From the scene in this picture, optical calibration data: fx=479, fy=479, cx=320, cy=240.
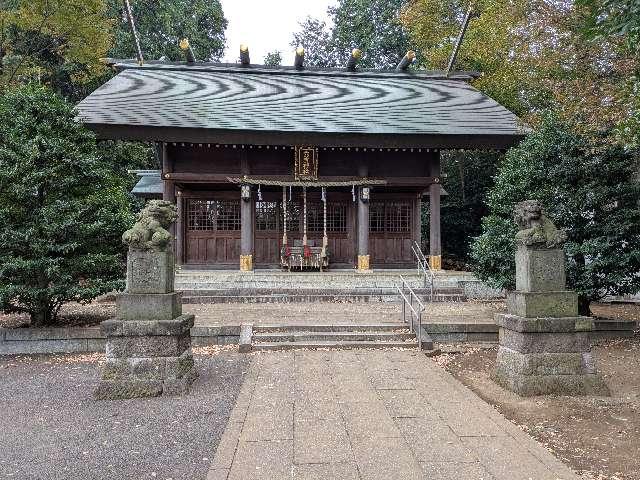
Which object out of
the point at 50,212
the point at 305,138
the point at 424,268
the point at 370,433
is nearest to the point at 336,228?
the point at 305,138

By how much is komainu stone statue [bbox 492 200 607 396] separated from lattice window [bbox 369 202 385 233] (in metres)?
11.1

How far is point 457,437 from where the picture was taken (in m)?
4.33

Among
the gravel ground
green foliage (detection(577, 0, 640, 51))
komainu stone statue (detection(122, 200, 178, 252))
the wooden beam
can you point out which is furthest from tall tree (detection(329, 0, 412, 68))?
the gravel ground

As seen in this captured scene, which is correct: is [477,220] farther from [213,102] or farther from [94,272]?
A: [94,272]

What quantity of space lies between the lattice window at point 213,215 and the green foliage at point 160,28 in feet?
36.8

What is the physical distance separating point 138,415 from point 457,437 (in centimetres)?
326

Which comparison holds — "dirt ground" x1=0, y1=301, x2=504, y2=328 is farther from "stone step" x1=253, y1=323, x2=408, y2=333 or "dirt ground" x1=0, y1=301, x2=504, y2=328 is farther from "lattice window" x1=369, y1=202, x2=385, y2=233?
"lattice window" x1=369, y1=202, x2=385, y2=233

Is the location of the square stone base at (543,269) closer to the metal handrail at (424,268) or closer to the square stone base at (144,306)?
the square stone base at (144,306)

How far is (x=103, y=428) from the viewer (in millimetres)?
4734

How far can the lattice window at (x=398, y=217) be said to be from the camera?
17375 mm

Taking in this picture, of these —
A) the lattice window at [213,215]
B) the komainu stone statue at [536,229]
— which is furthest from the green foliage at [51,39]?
the komainu stone statue at [536,229]

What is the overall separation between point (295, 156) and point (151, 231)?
10207mm

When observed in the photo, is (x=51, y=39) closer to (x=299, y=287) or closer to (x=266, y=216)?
(x=266, y=216)

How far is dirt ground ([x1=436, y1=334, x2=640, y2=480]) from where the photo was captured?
3.97 meters
